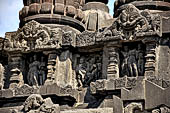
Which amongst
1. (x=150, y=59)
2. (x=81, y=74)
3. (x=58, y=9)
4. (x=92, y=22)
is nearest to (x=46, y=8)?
(x=58, y=9)

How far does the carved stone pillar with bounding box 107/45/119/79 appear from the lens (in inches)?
638

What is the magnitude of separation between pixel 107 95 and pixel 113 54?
1334mm

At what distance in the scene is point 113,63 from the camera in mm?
16328

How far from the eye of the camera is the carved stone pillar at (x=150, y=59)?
1563 centimetres

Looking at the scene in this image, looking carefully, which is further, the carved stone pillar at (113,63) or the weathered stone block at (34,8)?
the weathered stone block at (34,8)

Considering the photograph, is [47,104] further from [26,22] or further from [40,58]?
[26,22]

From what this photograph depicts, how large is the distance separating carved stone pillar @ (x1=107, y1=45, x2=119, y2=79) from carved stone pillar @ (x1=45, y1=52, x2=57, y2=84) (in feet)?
6.19

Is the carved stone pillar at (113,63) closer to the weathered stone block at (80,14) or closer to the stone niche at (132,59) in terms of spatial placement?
the stone niche at (132,59)

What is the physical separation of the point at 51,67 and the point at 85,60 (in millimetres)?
1153

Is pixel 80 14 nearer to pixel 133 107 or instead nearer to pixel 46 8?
pixel 46 8

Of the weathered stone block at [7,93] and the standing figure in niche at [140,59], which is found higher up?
the standing figure in niche at [140,59]

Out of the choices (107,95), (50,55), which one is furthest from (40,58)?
(107,95)

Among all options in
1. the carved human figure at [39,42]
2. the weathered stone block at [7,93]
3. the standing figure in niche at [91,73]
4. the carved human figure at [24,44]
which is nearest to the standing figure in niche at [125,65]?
the standing figure in niche at [91,73]

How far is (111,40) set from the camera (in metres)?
16.5
